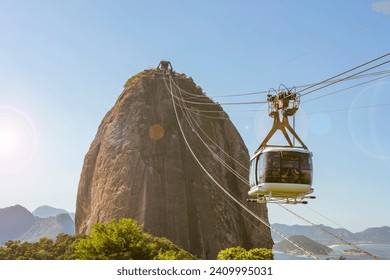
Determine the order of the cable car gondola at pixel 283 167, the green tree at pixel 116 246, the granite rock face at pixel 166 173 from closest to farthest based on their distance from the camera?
the cable car gondola at pixel 283 167 < the green tree at pixel 116 246 < the granite rock face at pixel 166 173

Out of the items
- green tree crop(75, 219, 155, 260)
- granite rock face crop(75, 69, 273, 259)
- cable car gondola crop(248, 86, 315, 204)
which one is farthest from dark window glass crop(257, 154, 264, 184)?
granite rock face crop(75, 69, 273, 259)

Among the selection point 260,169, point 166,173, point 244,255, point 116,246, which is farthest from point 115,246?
point 166,173

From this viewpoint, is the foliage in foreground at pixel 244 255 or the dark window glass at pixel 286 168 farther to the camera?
the foliage in foreground at pixel 244 255

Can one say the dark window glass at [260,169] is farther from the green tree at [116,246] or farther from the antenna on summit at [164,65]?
the antenna on summit at [164,65]

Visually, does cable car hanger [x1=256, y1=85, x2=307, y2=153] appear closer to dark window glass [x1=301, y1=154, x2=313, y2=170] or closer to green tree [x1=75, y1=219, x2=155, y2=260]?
dark window glass [x1=301, y1=154, x2=313, y2=170]

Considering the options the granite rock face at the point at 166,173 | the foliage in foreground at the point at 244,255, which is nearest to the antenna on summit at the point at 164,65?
A: the granite rock face at the point at 166,173

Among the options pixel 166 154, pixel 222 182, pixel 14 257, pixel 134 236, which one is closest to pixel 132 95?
pixel 166 154
